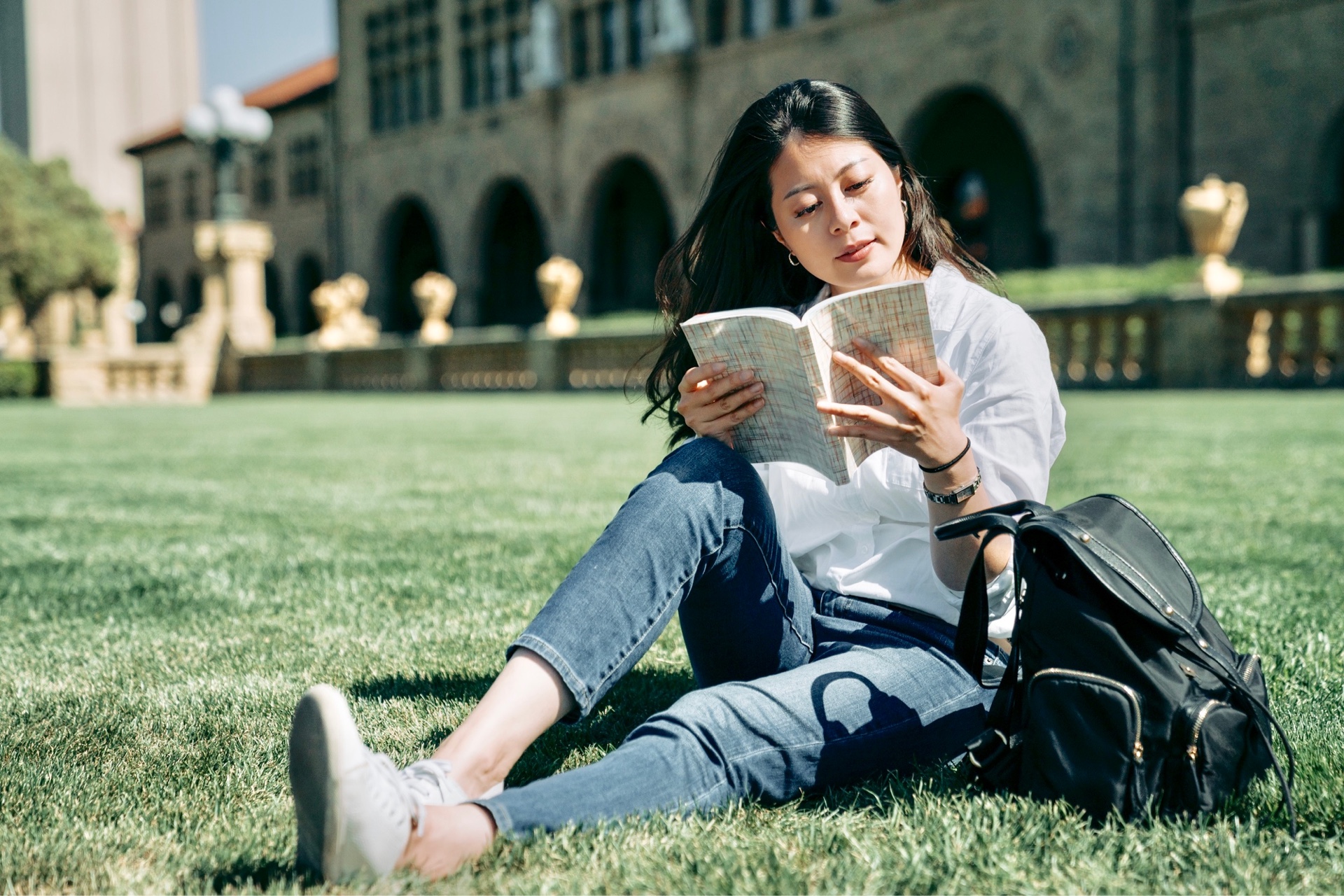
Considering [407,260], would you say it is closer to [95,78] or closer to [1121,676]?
[1121,676]

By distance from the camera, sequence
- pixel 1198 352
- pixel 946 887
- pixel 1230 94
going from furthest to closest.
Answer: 1. pixel 1230 94
2. pixel 1198 352
3. pixel 946 887

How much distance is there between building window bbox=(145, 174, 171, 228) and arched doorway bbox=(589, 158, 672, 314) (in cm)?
2535

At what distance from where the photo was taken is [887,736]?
7.61 feet

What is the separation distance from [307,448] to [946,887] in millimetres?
10348

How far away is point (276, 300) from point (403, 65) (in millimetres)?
12490

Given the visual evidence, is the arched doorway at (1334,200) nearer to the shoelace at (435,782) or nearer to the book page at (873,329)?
the book page at (873,329)

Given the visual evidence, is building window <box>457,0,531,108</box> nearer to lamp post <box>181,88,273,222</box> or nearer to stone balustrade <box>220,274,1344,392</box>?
lamp post <box>181,88,273,222</box>

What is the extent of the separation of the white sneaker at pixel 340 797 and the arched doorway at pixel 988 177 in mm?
26026

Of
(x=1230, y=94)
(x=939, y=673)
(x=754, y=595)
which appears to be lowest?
(x=939, y=673)

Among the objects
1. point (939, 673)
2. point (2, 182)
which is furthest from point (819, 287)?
point (2, 182)

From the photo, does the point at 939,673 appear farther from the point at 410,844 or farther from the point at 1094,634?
the point at 410,844

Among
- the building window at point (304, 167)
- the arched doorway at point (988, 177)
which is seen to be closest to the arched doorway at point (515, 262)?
the building window at point (304, 167)

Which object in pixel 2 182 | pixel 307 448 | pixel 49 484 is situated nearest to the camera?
pixel 49 484

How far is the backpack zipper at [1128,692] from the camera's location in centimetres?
193
